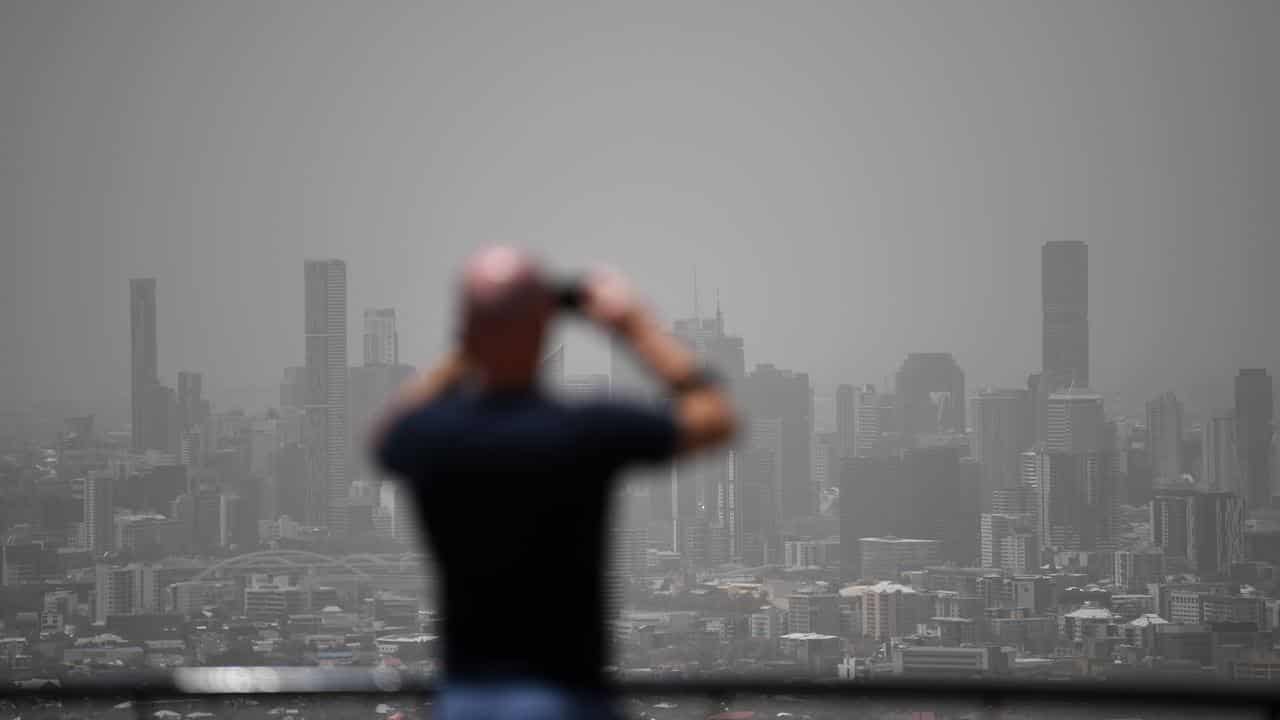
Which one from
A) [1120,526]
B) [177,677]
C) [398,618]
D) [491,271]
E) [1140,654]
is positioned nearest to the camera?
[491,271]

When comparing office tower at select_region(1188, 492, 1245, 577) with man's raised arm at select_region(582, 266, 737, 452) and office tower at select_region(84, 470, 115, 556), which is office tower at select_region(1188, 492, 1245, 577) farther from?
man's raised arm at select_region(582, 266, 737, 452)

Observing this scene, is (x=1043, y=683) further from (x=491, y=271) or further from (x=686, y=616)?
(x=686, y=616)

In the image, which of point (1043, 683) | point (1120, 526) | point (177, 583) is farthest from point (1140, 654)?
point (1043, 683)

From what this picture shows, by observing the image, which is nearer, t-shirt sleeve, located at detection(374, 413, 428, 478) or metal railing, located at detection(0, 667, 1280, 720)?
t-shirt sleeve, located at detection(374, 413, 428, 478)

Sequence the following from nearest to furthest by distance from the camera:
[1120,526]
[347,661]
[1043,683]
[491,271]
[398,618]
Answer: [491,271]
[1043,683]
[347,661]
[398,618]
[1120,526]

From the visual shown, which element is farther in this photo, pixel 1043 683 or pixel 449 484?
pixel 1043 683

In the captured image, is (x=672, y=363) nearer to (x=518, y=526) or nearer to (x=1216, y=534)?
(x=518, y=526)

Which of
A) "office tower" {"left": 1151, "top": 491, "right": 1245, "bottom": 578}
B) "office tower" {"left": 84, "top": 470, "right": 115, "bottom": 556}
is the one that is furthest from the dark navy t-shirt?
"office tower" {"left": 84, "top": 470, "right": 115, "bottom": 556}

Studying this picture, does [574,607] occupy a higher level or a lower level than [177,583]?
higher
